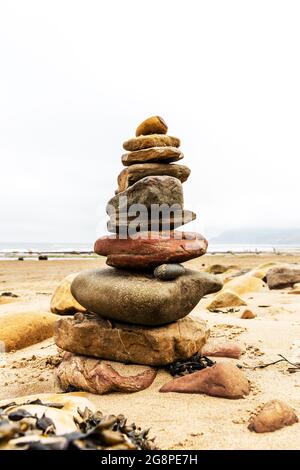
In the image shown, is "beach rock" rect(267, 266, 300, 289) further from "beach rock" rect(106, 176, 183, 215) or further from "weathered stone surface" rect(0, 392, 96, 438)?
"weathered stone surface" rect(0, 392, 96, 438)

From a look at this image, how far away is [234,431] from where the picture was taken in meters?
3.42

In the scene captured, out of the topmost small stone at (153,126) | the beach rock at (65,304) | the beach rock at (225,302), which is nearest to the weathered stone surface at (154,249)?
the topmost small stone at (153,126)

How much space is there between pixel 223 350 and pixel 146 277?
1642 mm

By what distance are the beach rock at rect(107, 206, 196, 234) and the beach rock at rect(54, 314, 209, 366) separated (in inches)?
51.1

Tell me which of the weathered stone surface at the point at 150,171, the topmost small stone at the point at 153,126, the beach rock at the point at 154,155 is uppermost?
the topmost small stone at the point at 153,126

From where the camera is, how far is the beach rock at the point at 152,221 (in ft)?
18.3

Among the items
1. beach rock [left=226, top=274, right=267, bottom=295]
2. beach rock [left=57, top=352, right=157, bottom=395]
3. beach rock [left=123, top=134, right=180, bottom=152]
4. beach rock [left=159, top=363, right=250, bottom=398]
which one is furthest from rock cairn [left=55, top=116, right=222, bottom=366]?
beach rock [left=226, top=274, right=267, bottom=295]

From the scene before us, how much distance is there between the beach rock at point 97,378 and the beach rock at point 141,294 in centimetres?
63

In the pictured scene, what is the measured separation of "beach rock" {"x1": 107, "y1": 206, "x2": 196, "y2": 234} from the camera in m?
5.59

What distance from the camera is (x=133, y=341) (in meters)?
5.06

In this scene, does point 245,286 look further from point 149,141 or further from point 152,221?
point 149,141

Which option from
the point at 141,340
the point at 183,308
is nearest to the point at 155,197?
the point at 183,308

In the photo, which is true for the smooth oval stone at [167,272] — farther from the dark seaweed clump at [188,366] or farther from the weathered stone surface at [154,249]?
the dark seaweed clump at [188,366]

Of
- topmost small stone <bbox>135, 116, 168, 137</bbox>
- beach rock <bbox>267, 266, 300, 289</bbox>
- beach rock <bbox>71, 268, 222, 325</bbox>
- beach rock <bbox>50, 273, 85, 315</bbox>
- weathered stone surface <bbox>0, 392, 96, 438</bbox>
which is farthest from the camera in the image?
beach rock <bbox>267, 266, 300, 289</bbox>
